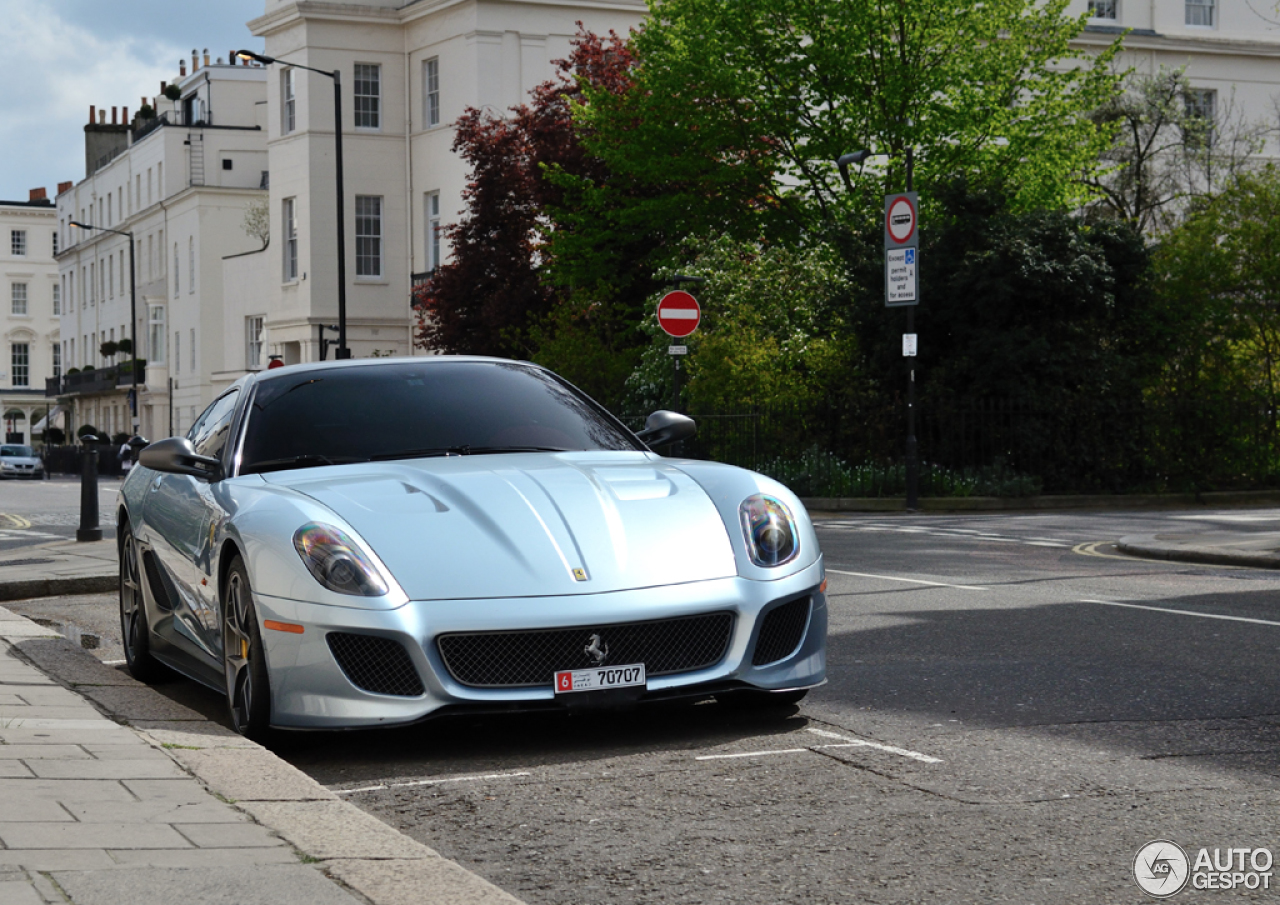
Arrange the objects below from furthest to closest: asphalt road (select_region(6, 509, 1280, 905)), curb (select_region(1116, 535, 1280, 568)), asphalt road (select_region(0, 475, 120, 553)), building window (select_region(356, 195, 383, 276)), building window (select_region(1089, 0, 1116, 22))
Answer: building window (select_region(1089, 0, 1116, 22))
building window (select_region(356, 195, 383, 276))
asphalt road (select_region(0, 475, 120, 553))
curb (select_region(1116, 535, 1280, 568))
asphalt road (select_region(6, 509, 1280, 905))

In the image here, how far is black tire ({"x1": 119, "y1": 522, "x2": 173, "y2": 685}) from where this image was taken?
791 centimetres

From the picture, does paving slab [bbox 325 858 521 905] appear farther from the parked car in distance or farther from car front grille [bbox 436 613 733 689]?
the parked car in distance

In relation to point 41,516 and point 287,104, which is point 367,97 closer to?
point 287,104

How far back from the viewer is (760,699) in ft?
21.8

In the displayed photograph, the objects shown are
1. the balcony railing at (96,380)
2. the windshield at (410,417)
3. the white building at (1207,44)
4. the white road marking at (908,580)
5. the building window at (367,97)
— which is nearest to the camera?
the windshield at (410,417)

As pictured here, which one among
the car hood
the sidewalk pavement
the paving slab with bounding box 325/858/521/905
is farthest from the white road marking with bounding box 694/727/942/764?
the paving slab with bounding box 325/858/521/905

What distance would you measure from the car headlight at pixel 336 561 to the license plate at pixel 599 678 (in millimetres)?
680

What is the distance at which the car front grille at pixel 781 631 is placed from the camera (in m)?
6.14

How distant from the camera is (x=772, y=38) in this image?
34.8 m

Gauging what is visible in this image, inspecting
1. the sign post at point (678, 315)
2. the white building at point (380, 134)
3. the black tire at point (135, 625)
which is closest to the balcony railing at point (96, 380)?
the white building at point (380, 134)

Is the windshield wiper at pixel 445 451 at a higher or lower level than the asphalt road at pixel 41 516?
higher

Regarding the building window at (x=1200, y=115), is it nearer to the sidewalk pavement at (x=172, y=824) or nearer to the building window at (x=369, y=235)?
the building window at (x=369, y=235)

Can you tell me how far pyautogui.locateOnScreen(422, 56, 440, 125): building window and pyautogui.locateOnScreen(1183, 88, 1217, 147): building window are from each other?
74.9 feet

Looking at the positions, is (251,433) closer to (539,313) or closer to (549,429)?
(549,429)
